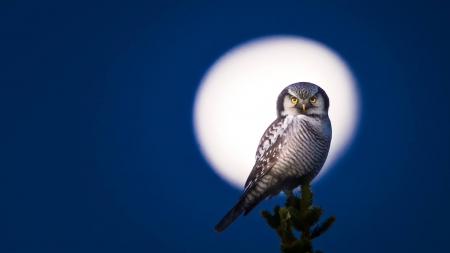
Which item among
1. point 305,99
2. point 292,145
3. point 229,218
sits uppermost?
point 305,99

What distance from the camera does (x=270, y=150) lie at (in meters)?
7.48

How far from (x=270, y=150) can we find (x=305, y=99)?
1.91ft

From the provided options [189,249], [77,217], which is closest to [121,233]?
[189,249]

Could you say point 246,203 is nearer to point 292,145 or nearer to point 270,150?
point 270,150

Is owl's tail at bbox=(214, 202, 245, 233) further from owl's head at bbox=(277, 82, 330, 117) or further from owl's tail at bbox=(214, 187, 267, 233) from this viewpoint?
owl's head at bbox=(277, 82, 330, 117)

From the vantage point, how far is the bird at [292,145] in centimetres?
734

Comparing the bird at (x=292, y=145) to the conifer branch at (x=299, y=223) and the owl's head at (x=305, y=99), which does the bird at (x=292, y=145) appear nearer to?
the owl's head at (x=305, y=99)

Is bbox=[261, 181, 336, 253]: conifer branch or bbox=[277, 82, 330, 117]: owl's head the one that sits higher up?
bbox=[277, 82, 330, 117]: owl's head

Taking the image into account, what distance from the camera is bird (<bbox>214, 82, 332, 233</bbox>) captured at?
24.1 feet

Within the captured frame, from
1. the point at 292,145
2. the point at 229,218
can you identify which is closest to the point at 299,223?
the point at 229,218

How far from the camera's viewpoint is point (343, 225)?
53.8m

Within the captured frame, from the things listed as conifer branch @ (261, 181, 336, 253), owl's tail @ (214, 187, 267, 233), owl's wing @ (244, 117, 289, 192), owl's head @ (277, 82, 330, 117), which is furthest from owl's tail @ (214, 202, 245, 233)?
conifer branch @ (261, 181, 336, 253)

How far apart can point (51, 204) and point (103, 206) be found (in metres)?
4.24

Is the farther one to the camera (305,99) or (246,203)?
(246,203)
